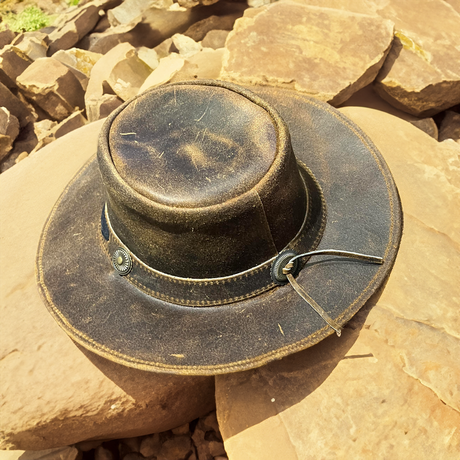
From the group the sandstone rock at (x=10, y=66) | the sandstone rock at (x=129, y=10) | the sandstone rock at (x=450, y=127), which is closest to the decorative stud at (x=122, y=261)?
the sandstone rock at (x=450, y=127)

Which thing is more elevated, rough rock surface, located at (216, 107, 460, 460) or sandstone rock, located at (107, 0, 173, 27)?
sandstone rock, located at (107, 0, 173, 27)

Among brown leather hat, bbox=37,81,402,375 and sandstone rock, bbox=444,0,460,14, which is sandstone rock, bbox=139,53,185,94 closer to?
brown leather hat, bbox=37,81,402,375

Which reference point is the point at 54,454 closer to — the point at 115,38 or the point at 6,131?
the point at 6,131

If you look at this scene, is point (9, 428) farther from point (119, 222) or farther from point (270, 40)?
point (270, 40)

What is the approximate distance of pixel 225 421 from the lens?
208 cm

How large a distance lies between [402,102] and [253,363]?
258 centimetres

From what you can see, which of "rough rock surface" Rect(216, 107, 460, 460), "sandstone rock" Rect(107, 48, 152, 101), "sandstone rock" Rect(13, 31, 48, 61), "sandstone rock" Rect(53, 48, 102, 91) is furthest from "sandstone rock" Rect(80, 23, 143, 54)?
"rough rock surface" Rect(216, 107, 460, 460)

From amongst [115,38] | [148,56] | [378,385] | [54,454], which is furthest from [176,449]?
[115,38]

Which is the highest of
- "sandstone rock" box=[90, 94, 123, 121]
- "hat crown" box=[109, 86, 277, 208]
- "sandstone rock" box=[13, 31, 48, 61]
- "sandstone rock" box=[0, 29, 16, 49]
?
"hat crown" box=[109, 86, 277, 208]

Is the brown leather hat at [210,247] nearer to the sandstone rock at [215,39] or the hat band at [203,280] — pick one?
the hat band at [203,280]

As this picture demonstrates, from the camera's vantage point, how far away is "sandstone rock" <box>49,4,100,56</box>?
5230 mm

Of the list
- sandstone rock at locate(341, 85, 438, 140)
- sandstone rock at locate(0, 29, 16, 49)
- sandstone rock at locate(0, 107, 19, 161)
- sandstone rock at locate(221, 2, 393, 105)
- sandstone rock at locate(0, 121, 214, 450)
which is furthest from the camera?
sandstone rock at locate(0, 29, 16, 49)

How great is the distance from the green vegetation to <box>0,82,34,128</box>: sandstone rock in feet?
6.27

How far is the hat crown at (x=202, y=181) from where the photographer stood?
162cm
